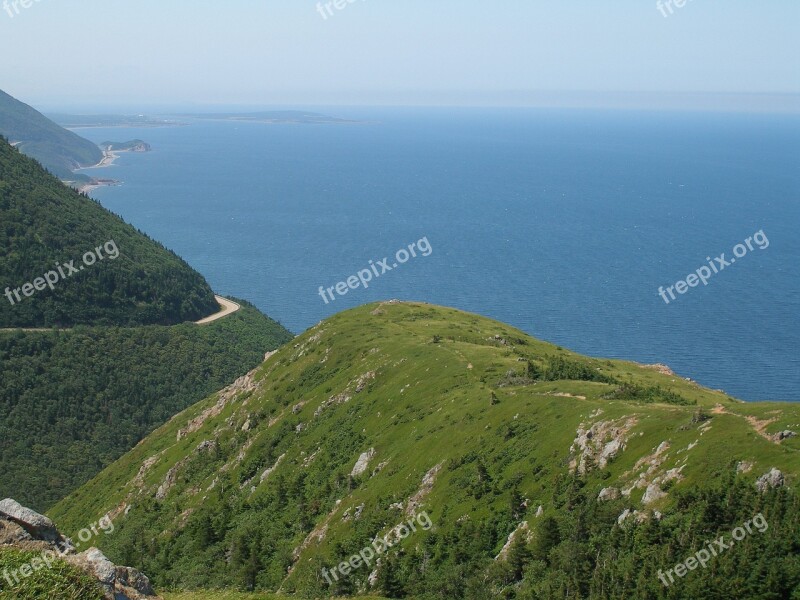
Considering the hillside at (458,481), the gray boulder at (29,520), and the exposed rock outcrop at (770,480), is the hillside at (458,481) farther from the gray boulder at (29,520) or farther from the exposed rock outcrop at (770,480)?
the gray boulder at (29,520)

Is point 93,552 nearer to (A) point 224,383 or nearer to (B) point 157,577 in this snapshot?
(B) point 157,577

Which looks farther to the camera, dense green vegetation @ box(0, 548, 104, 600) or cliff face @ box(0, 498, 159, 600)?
cliff face @ box(0, 498, 159, 600)

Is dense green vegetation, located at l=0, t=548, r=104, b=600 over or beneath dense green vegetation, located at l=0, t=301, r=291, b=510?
over

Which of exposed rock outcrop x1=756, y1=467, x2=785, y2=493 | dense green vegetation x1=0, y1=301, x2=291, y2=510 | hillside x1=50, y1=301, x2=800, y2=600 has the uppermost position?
exposed rock outcrop x1=756, y1=467, x2=785, y2=493

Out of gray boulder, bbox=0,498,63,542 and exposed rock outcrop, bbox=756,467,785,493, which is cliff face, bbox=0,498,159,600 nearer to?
gray boulder, bbox=0,498,63,542

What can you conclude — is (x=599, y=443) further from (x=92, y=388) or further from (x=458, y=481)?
(x=92, y=388)

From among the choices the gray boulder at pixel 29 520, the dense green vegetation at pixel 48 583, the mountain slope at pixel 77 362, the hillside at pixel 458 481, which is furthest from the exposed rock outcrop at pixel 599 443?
the mountain slope at pixel 77 362

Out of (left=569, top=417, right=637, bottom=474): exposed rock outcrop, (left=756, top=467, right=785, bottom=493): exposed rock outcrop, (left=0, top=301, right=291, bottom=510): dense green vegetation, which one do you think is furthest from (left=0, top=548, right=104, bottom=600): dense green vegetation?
(left=0, top=301, right=291, bottom=510): dense green vegetation

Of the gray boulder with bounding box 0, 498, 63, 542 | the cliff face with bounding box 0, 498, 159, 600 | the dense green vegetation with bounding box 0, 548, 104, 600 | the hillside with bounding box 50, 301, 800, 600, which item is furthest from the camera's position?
the hillside with bounding box 50, 301, 800, 600

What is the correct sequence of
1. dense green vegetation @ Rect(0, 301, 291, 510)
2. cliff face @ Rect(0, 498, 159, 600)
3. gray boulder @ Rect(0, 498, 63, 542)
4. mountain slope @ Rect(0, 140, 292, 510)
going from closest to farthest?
cliff face @ Rect(0, 498, 159, 600) < gray boulder @ Rect(0, 498, 63, 542) < dense green vegetation @ Rect(0, 301, 291, 510) < mountain slope @ Rect(0, 140, 292, 510)
